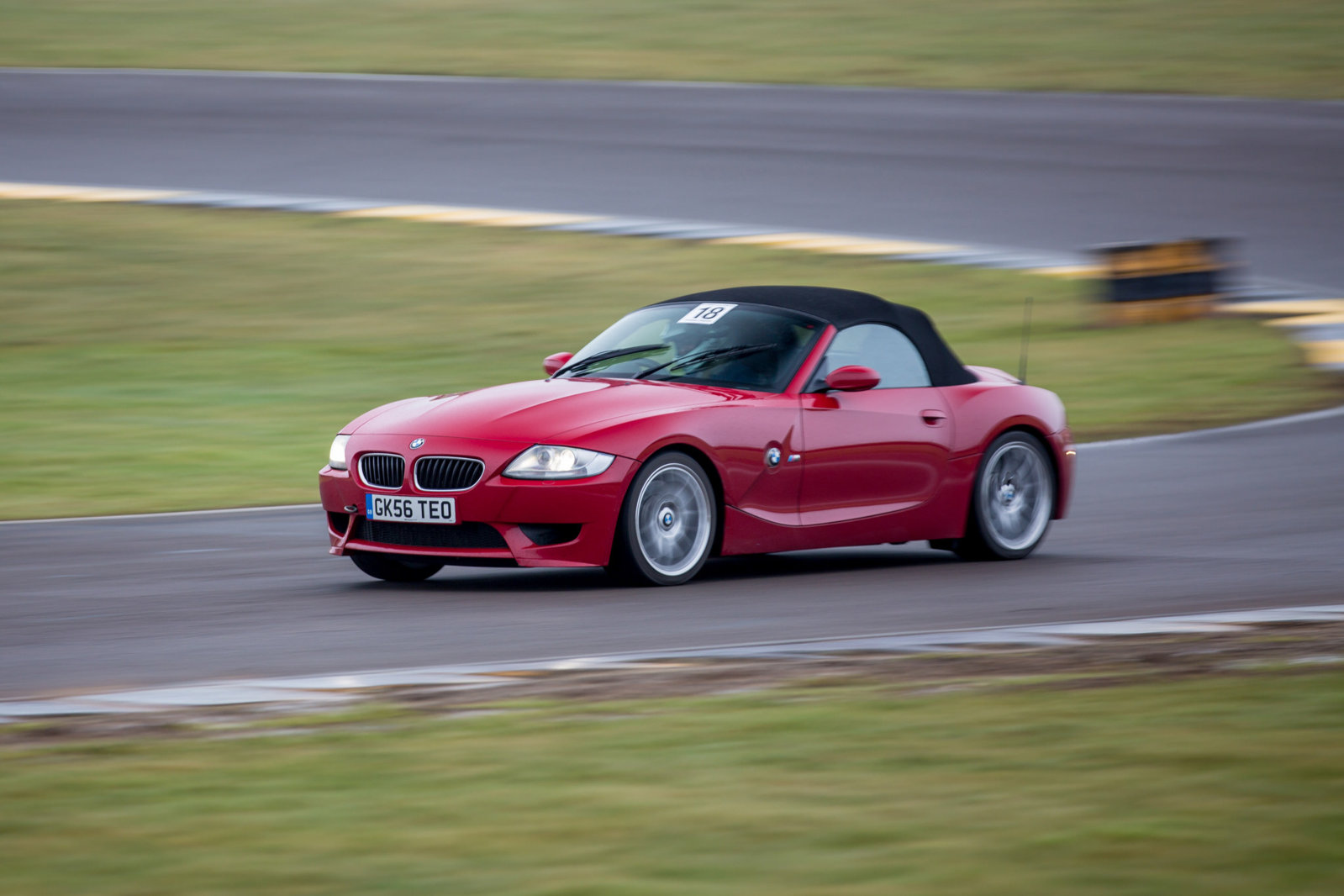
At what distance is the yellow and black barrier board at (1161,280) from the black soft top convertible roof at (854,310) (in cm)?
1062

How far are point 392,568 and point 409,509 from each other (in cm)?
71

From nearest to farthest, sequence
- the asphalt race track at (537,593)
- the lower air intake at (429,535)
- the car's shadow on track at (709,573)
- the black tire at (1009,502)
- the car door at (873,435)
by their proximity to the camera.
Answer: the asphalt race track at (537,593) → the lower air intake at (429,535) → the car's shadow on track at (709,573) → the car door at (873,435) → the black tire at (1009,502)

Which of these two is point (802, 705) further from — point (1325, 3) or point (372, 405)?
point (1325, 3)

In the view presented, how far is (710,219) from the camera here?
25.0m

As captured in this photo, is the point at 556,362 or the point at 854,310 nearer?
the point at 854,310

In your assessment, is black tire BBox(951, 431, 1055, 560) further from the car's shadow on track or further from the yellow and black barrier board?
the yellow and black barrier board

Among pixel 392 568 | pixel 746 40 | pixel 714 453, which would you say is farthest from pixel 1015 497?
pixel 746 40

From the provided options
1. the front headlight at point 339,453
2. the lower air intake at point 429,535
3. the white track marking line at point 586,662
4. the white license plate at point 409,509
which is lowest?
the white track marking line at point 586,662

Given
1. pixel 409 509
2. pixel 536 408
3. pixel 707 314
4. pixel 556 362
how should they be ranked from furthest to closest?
pixel 556 362 < pixel 707 314 < pixel 536 408 < pixel 409 509

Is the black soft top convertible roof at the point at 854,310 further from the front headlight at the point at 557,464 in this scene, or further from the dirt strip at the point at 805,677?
the dirt strip at the point at 805,677

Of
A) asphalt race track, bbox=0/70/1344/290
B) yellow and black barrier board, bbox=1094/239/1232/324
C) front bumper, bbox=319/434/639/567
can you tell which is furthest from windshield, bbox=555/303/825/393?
asphalt race track, bbox=0/70/1344/290

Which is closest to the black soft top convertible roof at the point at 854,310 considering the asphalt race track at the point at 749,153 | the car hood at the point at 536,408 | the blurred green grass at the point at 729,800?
the car hood at the point at 536,408

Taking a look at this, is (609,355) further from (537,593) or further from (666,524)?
(537,593)

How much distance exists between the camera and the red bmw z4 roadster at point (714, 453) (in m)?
8.78
